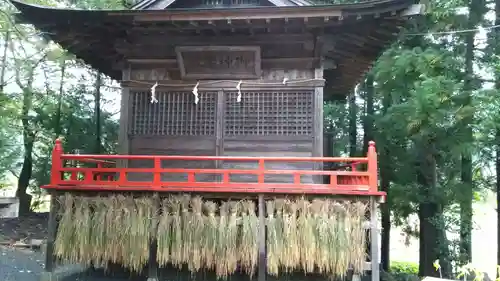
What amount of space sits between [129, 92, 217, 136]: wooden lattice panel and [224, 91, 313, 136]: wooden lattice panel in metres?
0.40

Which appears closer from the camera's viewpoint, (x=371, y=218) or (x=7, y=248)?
(x=371, y=218)

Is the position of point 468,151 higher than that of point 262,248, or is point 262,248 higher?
point 468,151

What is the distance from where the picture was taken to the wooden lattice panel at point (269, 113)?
8.22 metres

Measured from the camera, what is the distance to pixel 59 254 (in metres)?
7.00

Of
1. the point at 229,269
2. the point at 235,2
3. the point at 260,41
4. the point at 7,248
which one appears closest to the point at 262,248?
the point at 229,269

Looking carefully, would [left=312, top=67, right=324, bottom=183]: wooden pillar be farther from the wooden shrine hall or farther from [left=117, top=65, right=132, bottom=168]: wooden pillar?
[left=117, top=65, right=132, bottom=168]: wooden pillar

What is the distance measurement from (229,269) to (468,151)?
653 cm

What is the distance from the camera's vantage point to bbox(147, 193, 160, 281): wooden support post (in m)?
6.93

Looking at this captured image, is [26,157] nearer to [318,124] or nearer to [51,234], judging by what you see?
[51,234]

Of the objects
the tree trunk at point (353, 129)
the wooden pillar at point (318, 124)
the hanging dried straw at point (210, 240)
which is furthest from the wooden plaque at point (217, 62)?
the tree trunk at point (353, 129)

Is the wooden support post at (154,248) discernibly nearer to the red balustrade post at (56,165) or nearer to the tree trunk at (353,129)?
the red balustrade post at (56,165)

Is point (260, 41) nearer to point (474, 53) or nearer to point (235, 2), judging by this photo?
point (235, 2)

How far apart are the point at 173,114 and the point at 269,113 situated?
6.54 feet

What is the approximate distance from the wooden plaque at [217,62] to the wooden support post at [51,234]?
134 inches
